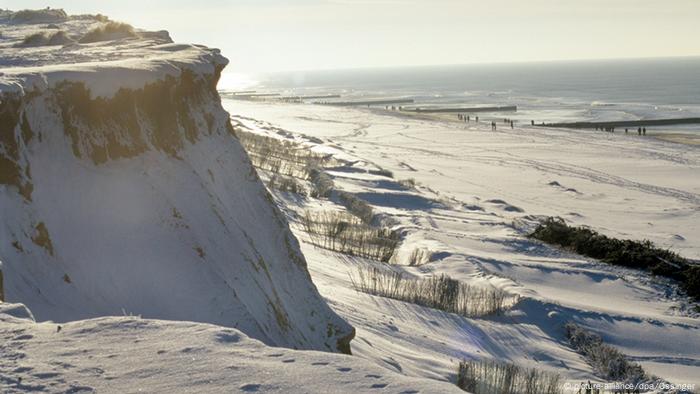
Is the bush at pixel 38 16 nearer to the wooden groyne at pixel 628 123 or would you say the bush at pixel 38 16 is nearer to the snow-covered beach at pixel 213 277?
the snow-covered beach at pixel 213 277

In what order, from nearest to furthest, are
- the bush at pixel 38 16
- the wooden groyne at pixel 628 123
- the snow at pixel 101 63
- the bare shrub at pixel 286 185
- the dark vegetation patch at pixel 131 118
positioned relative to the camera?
the snow at pixel 101 63
the dark vegetation patch at pixel 131 118
the bush at pixel 38 16
the bare shrub at pixel 286 185
the wooden groyne at pixel 628 123

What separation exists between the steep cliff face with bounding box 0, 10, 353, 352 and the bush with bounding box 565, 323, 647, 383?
3.54 m

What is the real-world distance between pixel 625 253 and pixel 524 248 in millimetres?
2161

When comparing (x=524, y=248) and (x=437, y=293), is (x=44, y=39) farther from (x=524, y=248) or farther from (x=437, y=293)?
(x=524, y=248)

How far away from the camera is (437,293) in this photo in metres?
11.2

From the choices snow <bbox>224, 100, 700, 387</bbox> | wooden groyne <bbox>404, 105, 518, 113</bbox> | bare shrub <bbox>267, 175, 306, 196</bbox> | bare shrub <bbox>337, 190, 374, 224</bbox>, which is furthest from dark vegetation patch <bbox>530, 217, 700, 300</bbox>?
wooden groyne <bbox>404, 105, 518, 113</bbox>

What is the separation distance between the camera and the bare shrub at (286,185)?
773 inches

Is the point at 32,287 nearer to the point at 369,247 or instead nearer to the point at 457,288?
the point at 457,288

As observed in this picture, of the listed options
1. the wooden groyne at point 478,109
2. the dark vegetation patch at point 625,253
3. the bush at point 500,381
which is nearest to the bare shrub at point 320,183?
the dark vegetation patch at point 625,253

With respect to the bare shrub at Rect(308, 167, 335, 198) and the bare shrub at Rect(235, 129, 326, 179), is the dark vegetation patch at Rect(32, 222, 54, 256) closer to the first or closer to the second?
the bare shrub at Rect(308, 167, 335, 198)

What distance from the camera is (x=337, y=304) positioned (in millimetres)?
9281

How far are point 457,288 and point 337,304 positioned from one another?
2.85 m

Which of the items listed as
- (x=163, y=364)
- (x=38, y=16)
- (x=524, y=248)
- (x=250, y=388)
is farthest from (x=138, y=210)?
(x=524, y=248)

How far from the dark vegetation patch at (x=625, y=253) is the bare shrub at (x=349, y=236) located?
4.03m
